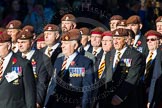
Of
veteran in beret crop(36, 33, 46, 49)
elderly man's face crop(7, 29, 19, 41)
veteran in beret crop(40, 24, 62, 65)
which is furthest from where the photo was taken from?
veteran in beret crop(36, 33, 46, 49)

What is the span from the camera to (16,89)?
14.3 m

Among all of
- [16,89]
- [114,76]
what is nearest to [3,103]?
[16,89]

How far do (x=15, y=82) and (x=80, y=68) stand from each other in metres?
1.58

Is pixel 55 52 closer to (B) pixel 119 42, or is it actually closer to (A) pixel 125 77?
(B) pixel 119 42

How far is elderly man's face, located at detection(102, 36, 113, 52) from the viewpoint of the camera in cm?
1734

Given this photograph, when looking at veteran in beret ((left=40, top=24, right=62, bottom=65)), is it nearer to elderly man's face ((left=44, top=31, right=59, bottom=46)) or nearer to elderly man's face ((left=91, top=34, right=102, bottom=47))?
elderly man's face ((left=44, top=31, right=59, bottom=46))

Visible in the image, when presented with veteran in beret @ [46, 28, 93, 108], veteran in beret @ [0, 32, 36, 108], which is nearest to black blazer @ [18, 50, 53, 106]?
veteran in beret @ [46, 28, 93, 108]

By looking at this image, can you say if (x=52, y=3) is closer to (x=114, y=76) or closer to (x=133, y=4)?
(x=133, y=4)

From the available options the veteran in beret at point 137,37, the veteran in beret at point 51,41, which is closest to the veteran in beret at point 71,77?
the veteran in beret at point 51,41

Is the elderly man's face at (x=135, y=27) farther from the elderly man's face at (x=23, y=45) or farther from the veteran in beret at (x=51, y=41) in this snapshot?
the elderly man's face at (x=23, y=45)

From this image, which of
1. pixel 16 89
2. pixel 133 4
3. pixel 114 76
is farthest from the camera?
pixel 133 4

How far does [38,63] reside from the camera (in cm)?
1647

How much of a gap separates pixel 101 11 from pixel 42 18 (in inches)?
59.7

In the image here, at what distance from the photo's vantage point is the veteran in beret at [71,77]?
1555cm
